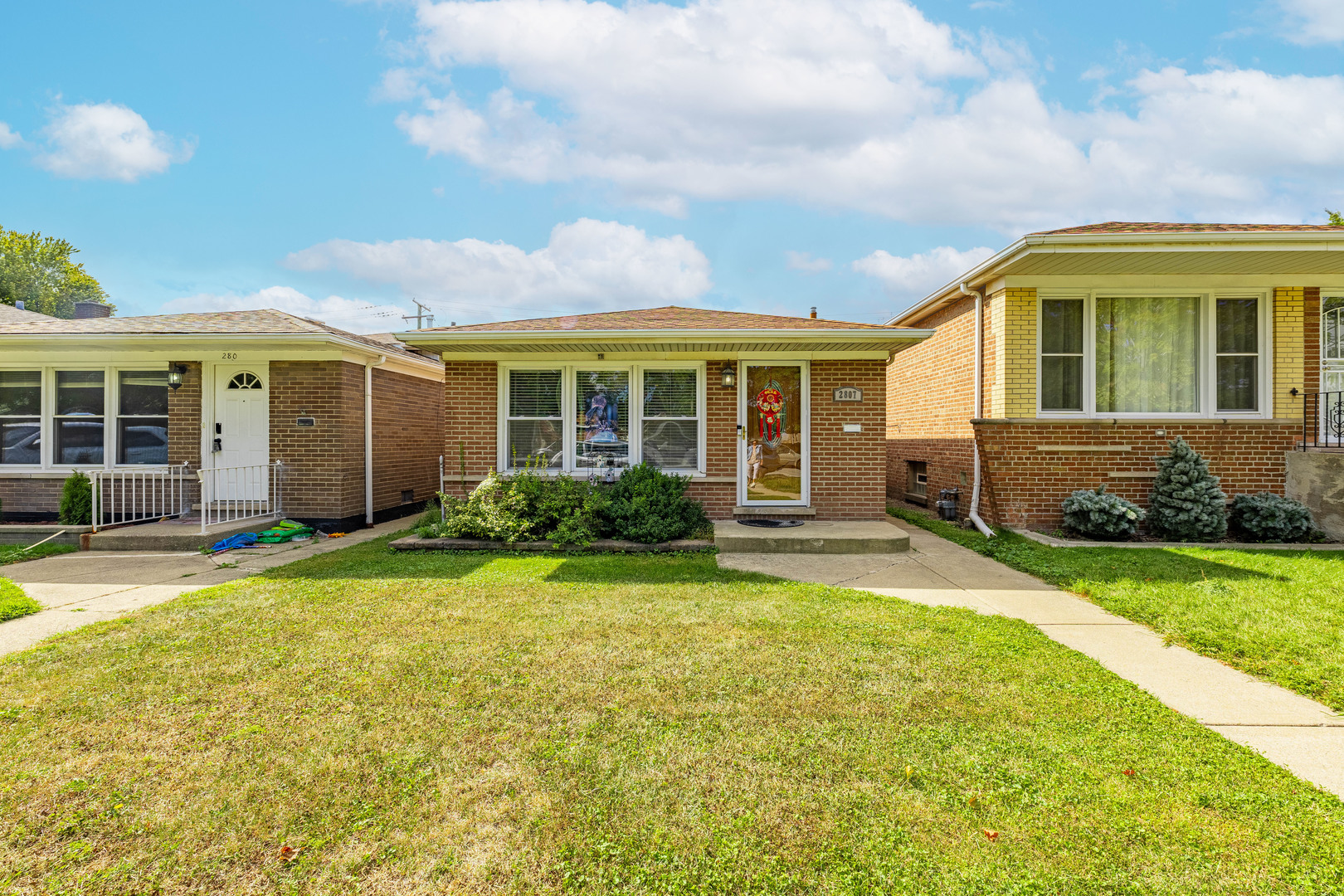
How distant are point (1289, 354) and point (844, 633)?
8796mm

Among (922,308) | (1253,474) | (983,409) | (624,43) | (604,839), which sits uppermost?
(624,43)

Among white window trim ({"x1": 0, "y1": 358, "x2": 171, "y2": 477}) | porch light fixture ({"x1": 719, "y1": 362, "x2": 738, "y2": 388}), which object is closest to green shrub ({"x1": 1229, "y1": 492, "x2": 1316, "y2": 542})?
porch light fixture ({"x1": 719, "y1": 362, "x2": 738, "y2": 388})

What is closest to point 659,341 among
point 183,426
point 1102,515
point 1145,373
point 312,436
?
point 312,436

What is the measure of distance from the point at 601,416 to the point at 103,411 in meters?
7.95

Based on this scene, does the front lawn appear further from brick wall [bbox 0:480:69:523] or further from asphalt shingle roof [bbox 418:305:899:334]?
brick wall [bbox 0:480:69:523]

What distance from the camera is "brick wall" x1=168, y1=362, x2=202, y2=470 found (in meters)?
9.69

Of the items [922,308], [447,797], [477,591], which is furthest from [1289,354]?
[447,797]

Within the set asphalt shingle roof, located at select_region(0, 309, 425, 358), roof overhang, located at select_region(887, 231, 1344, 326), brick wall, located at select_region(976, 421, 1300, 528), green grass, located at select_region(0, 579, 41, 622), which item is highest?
roof overhang, located at select_region(887, 231, 1344, 326)

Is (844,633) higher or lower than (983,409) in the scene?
lower

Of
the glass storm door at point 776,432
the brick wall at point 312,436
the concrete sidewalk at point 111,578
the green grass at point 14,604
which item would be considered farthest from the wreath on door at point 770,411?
the green grass at point 14,604

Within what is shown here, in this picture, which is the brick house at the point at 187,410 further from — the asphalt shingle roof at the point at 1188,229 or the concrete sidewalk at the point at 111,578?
the asphalt shingle roof at the point at 1188,229

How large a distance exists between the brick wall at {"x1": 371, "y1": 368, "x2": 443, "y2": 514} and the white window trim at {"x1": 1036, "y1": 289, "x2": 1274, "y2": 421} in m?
9.16

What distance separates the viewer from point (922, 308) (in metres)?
11.4

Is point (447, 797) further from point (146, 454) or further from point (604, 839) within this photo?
point (146, 454)
